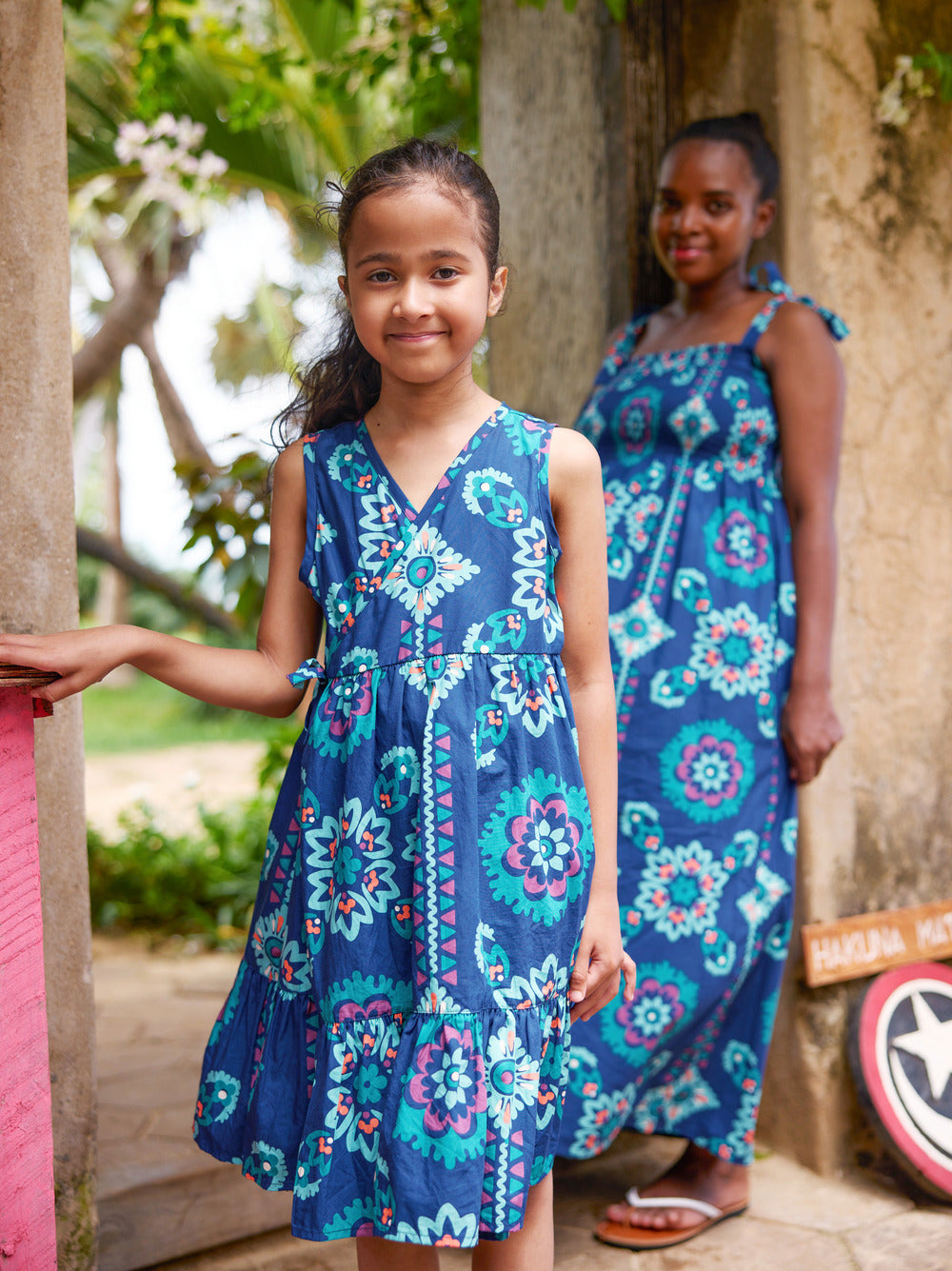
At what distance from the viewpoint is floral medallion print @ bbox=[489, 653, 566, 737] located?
5.04 ft

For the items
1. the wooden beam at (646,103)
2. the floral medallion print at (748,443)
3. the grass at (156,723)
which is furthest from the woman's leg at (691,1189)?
the grass at (156,723)

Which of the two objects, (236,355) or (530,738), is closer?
(530,738)

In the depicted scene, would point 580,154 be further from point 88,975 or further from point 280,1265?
point 280,1265

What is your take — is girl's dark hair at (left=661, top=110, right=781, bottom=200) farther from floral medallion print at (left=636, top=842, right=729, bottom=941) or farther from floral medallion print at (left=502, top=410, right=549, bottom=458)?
floral medallion print at (left=636, top=842, right=729, bottom=941)

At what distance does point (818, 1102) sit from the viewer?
103 inches

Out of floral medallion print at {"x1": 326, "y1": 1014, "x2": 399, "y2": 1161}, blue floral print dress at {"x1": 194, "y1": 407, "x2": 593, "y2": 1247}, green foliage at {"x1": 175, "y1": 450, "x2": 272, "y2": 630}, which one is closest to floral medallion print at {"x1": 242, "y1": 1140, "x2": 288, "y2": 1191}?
blue floral print dress at {"x1": 194, "y1": 407, "x2": 593, "y2": 1247}

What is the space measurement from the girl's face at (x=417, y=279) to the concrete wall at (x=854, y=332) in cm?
133

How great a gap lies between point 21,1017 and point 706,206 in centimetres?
195

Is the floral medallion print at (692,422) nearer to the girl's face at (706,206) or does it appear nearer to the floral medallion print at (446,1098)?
the girl's face at (706,206)

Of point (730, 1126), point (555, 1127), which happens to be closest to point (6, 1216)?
point (555, 1127)

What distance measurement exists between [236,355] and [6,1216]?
474 inches

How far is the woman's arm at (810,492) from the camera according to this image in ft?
7.71

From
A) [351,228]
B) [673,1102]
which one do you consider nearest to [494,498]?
[351,228]

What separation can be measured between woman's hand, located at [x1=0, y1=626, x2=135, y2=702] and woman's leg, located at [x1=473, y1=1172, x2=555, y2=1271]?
0.88 meters
